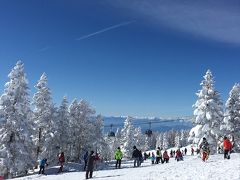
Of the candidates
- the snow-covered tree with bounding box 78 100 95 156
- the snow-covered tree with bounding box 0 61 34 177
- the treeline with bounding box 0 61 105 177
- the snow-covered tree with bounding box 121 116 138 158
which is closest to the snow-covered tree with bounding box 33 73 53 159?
the treeline with bounding box 0 61 105 177

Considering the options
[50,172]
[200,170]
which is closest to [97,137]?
[50,172]

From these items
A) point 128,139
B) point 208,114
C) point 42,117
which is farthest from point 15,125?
point 128,139

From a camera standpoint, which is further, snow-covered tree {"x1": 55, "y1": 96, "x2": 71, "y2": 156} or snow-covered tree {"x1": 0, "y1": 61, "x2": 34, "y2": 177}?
snow-covered tree {"x1": 55, "y1": 96, "x2": 71, "y2": 156}

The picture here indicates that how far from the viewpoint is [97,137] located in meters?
73.4

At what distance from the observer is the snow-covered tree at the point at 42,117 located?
199 feet

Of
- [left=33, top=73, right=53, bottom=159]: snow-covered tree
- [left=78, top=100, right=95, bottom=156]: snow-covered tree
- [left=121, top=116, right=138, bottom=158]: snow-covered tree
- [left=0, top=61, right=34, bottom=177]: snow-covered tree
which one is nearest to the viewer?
[left=0, top=61, right=34, bottom=177]: snow-covered tree

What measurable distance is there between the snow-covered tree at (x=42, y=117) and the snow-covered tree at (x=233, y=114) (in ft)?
87.8

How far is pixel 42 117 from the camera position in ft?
199

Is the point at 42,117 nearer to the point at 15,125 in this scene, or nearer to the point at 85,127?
the point at 85,127

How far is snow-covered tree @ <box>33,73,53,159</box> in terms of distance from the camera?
60594 millimetres

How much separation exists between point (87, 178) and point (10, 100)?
2114cm

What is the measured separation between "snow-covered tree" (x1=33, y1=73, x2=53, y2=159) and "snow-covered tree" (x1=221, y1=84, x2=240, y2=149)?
26.7 m

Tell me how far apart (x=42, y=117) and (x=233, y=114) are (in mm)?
29063

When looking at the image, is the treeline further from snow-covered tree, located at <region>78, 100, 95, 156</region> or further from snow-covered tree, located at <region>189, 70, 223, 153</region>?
snow-covered tree, located at <region>189, 70, 223, 153</region>
